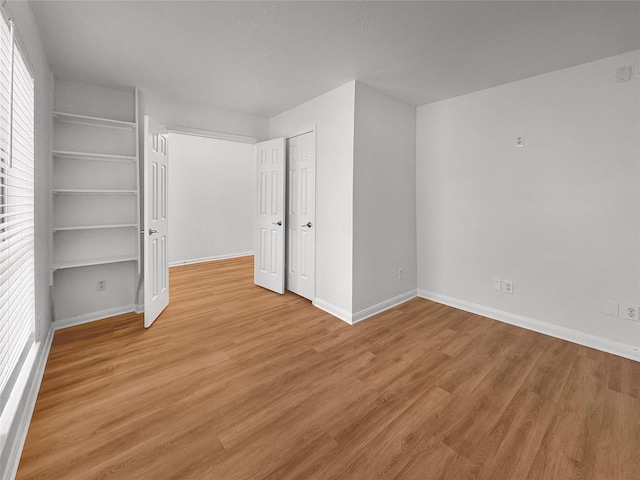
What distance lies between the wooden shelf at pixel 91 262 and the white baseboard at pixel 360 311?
2.12m

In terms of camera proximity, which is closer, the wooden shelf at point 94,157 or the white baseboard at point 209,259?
the wooden shelf at point 94,157

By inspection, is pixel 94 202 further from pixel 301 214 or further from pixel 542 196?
pixel 542 196

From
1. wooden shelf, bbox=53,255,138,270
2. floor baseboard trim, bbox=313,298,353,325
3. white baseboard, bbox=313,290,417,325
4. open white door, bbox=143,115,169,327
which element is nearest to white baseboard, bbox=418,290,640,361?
white baseboard, bbox=313,290,417,325

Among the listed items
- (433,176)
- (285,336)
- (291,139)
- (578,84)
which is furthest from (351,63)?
(285,336)

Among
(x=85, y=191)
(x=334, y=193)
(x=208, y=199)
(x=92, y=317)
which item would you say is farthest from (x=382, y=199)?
(x=208, y=199)

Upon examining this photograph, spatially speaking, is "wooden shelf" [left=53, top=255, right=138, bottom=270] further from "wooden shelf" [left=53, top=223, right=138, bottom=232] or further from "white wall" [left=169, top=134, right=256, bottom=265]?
"white wall" [left=169, top=134, right=256, bottom=265]

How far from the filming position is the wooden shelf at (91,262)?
2.79 m

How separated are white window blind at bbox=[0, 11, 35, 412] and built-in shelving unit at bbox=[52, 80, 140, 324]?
2.95 feet

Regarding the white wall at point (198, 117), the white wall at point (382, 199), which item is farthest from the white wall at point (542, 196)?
the white wall at point (198, 117)

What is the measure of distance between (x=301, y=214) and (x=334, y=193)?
0.69 meters

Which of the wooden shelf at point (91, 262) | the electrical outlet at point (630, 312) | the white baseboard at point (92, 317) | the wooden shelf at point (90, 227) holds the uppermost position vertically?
the wooden shelf at point (90, 227)

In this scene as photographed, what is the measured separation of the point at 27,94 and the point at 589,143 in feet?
14.0

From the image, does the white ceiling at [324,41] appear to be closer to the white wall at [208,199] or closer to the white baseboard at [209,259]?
the white wall at [208,199]

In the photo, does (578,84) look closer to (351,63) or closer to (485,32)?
(485,32)
